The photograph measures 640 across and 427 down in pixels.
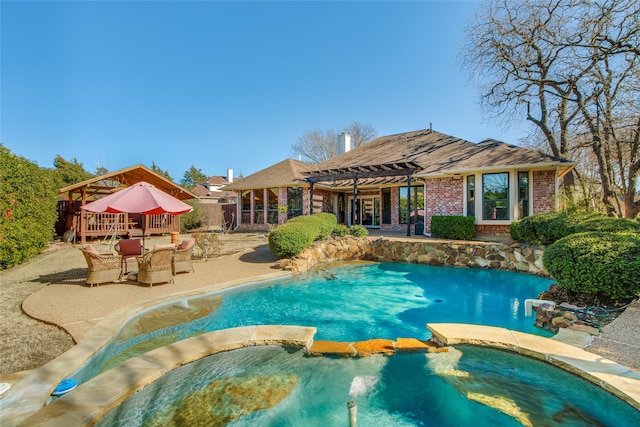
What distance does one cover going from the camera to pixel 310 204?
59.7ft

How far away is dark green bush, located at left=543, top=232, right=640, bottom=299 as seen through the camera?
4.99 m

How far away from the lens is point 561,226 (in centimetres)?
947

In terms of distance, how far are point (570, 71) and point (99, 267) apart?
76.2 ft

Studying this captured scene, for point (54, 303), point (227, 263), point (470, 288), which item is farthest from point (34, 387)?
point (470, 288)

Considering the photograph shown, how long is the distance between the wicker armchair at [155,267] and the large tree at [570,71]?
19.6 meters

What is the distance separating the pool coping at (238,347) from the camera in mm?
2660

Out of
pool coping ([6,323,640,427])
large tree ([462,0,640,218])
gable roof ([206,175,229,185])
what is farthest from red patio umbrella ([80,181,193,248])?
gable roof ([206,175,229,185])

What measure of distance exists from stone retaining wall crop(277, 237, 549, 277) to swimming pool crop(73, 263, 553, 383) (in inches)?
24.4

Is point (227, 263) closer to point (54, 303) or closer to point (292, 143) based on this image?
point (54, 303)

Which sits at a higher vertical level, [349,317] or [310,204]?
[310,204]

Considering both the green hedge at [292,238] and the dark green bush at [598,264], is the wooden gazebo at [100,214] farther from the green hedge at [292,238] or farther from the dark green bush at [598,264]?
the dark green bush at [598,264]

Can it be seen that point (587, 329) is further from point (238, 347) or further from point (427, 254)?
point (427, 254)

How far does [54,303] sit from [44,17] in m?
8.80

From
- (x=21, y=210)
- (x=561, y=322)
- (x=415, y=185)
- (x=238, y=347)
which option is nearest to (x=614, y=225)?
(x=561, y=322)
